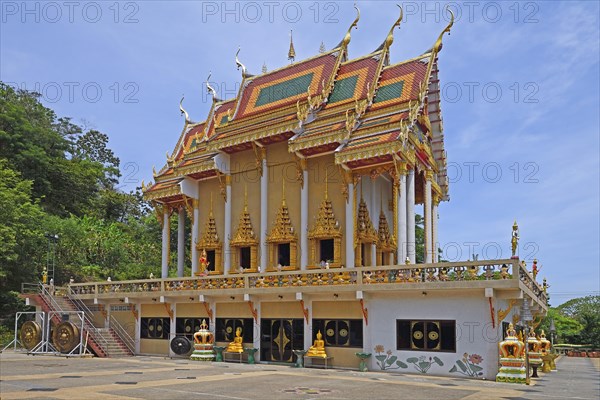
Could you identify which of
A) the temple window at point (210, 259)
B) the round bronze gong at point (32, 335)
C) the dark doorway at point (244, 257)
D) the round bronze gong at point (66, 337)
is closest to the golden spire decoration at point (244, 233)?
the dark doorway at point (244, 257)

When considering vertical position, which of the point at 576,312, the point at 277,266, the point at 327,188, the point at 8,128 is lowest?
the point at 576,312

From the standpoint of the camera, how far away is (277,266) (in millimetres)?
25484

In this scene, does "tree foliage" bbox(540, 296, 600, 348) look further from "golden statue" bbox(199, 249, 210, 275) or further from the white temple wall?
the white temple wall

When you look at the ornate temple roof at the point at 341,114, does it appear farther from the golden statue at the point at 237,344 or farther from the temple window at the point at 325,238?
the golden statue at the point at 237,344

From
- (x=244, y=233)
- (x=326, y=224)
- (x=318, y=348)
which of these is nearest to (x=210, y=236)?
(x=244, y=233)

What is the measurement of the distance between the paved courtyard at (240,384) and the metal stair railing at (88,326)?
495 cm

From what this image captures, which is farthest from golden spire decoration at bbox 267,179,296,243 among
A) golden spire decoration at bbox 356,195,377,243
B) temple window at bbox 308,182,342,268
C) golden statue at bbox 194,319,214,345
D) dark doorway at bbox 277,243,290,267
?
golden statue at bbox 194,319,214,345

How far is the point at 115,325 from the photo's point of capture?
27.8 metres

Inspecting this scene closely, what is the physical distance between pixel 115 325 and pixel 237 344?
26.8 feet

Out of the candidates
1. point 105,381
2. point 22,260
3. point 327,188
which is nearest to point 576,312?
point 327,188

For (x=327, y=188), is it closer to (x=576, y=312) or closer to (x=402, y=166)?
(x=402, y=166)

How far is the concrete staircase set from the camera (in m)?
25.6

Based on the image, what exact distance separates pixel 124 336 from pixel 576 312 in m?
57.7

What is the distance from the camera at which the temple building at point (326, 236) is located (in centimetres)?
1864
